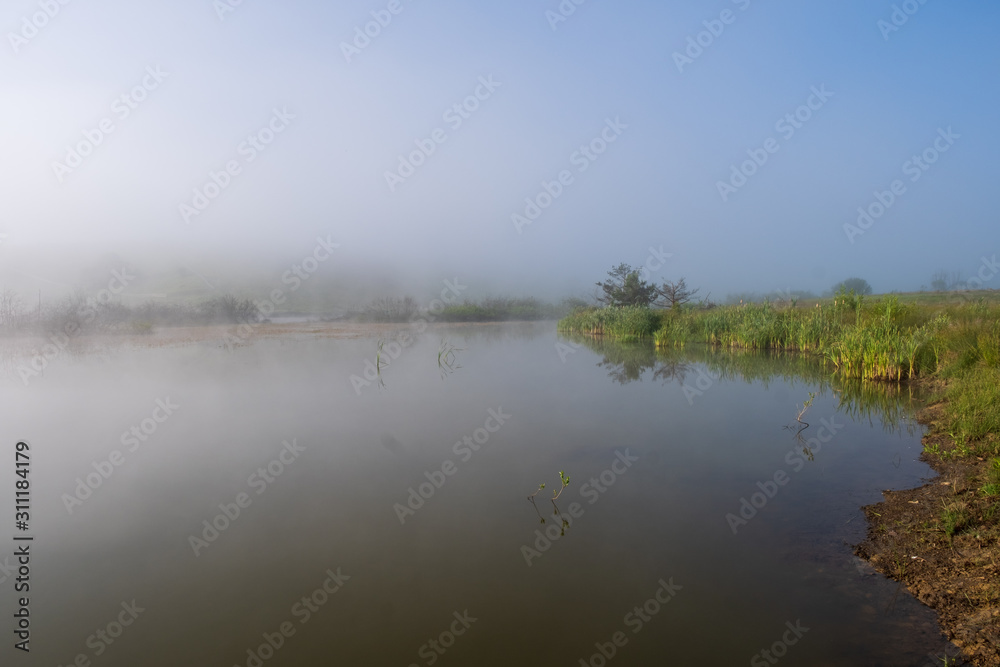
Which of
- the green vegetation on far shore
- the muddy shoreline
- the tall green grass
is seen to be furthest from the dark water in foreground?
the tall green grass

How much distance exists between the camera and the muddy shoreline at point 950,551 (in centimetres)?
263

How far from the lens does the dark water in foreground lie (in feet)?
8.83

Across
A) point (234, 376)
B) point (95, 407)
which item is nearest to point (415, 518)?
point (95, 407)

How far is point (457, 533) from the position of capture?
385 cm

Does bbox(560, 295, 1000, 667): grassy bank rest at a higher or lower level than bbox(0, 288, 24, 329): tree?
lower

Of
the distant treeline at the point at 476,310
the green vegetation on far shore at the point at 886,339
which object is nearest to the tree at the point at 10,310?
the distant treeline at the point at 476,310

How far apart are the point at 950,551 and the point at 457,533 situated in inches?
121

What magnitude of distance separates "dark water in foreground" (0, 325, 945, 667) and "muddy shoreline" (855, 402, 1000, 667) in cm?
13

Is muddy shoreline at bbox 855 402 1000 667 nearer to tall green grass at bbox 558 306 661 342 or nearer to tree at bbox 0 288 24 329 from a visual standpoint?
tall green grass at bbox 558 306 661 342

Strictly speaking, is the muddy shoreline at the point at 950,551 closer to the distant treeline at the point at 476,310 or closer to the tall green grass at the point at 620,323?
the tall green grass at the point at 620,323

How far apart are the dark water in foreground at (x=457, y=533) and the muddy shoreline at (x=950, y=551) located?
0.13m

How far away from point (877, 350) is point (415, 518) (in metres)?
9.33

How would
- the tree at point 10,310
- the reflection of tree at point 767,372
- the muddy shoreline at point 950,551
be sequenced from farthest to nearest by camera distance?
the tree at point 10,310 < the reflection of tree at point 767,372 < the muddy shoreline at point 950,551

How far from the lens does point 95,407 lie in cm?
781
